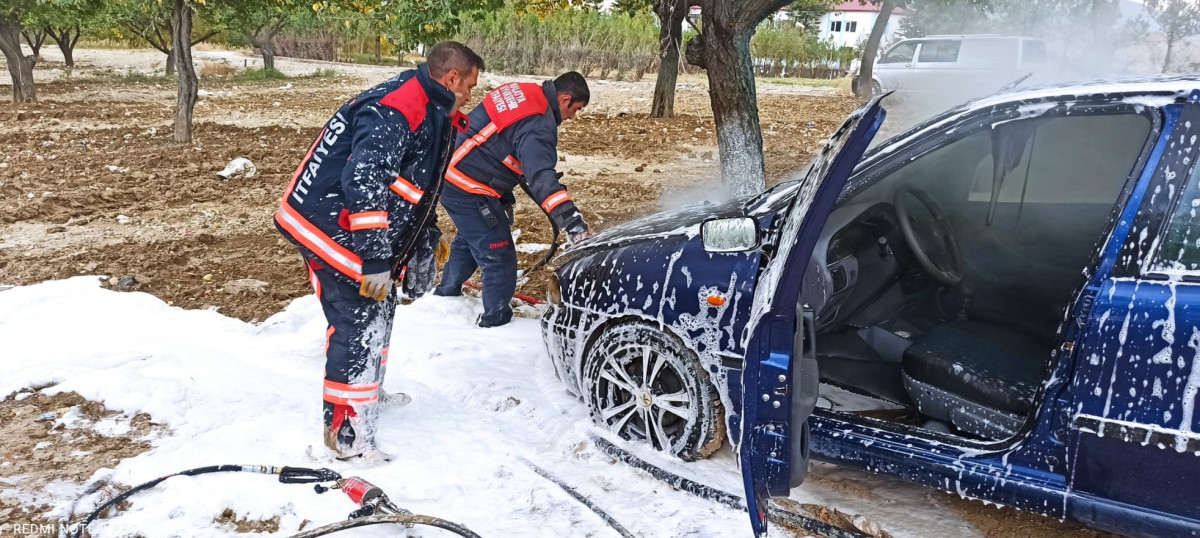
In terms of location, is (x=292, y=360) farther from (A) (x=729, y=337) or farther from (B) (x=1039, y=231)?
(B) (x=1039, y=231)

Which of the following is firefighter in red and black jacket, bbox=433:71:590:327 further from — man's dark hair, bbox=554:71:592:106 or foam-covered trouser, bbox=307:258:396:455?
foam-covered trouser, bbox=307:258:396:455

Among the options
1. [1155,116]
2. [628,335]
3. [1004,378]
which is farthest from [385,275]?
[1155,116]

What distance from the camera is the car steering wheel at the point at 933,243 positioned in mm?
3658

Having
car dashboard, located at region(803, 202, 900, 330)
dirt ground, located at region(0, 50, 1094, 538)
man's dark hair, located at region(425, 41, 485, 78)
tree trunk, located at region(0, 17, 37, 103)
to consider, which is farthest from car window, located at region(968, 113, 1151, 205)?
tree trunk, located at region(0, 17, 37, 103)

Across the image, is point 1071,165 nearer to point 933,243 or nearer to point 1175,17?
point 933,243

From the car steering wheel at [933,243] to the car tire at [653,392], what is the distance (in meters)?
1.15

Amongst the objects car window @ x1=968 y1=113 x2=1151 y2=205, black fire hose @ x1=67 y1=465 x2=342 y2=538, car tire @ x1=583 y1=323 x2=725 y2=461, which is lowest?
black fire hose @ x1=67 y1=465 x2=342 y2=538

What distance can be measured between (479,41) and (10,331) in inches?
982

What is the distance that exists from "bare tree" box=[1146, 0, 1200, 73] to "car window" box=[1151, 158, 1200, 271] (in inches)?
714

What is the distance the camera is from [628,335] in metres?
3.40

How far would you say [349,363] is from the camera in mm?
3484

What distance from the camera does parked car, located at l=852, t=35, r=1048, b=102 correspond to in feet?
54.2

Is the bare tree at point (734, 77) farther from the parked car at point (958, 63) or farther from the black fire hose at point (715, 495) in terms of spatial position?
the parked car at point (958, 63)

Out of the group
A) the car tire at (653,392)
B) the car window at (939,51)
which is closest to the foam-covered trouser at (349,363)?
the car tire at (653,392)
